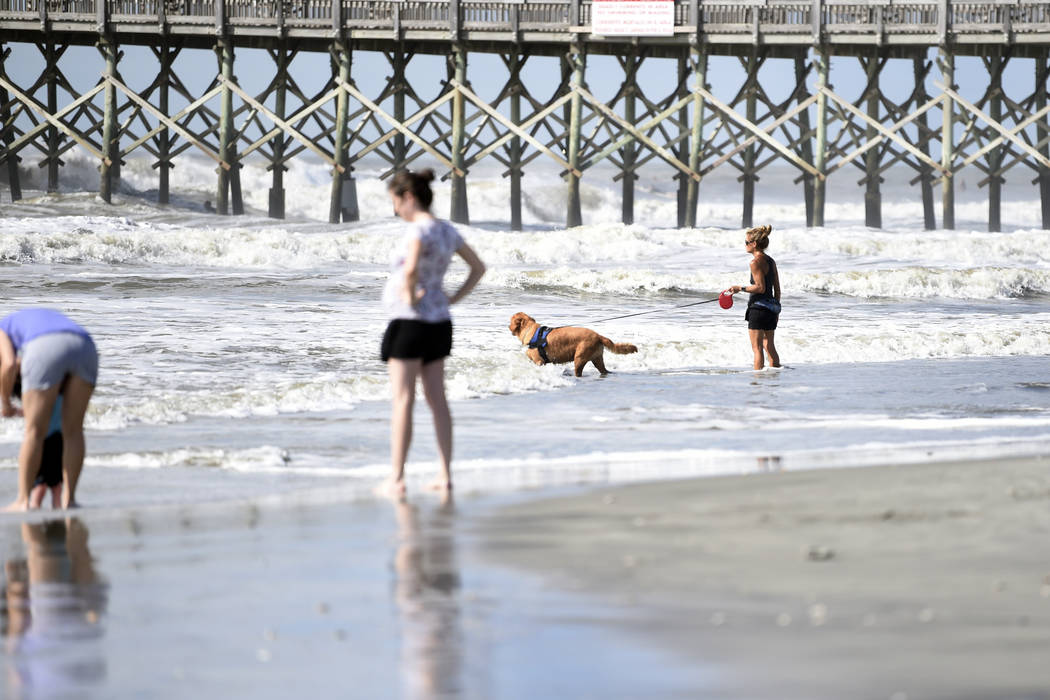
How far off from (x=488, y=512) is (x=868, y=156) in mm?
24805

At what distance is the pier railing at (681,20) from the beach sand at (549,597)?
21804 millimetres

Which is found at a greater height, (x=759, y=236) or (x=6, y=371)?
(x=759, y=236)

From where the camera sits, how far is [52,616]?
3582 mm

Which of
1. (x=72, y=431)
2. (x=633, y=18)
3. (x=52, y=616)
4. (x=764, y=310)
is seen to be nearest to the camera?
(x=52, y=616)

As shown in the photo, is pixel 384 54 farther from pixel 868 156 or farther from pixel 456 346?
pixel 456 346

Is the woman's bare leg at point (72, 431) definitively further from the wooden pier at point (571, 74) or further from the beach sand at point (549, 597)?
the wooden pier at point (571, 74)

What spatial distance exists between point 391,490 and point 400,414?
0.30 meters

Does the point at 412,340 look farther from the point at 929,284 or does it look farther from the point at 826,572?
the point at 929,284

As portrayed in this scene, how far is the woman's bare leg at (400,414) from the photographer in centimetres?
552

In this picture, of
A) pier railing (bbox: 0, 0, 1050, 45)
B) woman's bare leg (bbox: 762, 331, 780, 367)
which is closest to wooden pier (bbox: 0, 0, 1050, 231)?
pier railing (bbox: 0, 0, 1050, 45)

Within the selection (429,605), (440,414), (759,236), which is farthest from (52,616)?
(759,236)

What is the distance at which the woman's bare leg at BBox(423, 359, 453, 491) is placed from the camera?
5.61 metres

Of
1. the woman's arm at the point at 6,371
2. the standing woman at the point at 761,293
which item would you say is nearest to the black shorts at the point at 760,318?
the standing woman at the point at 761,293

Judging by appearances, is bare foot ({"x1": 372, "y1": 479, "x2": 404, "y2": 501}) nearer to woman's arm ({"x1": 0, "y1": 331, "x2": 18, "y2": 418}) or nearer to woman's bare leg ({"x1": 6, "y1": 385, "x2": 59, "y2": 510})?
woman's bare leg ({"x1": 6, "y1": 385, "x2": 59, "y2": 510})
